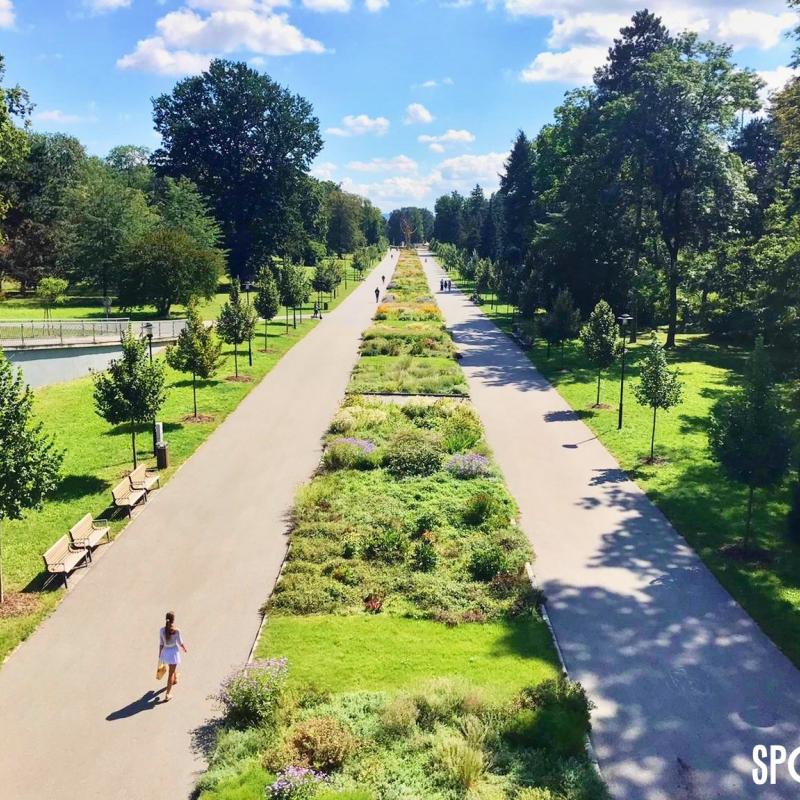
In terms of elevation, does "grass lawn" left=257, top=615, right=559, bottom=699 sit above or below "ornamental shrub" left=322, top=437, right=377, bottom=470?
below

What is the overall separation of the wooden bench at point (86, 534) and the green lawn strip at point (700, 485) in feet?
41.4

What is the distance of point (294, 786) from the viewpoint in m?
7.74

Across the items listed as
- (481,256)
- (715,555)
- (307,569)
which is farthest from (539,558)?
(481,256)

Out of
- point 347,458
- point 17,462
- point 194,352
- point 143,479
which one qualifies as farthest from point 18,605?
point 194,352

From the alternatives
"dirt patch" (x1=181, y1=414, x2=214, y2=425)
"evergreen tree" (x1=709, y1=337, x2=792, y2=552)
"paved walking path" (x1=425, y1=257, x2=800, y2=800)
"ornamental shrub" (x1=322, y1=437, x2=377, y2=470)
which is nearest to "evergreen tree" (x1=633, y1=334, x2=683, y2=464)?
"paved walking path" (x1=425, y1=257, x2=800, y2=800)

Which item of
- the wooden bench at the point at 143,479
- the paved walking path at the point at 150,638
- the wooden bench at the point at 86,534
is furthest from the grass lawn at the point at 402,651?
the wooden bench at the point at 143,479

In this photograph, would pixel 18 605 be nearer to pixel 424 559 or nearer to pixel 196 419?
pixel 424 559

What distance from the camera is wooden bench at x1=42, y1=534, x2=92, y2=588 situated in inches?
504

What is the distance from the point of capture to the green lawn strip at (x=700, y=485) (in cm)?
1266

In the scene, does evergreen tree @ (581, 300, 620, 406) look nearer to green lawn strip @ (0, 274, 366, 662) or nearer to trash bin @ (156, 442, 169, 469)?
green lawn strip @ (0, 274, 366, 662)

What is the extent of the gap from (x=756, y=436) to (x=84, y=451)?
1798cm

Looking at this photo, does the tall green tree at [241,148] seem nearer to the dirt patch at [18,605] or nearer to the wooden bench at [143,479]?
the wooden bench at [143,479]

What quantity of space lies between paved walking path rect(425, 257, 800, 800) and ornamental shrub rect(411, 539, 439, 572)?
2114 millimetres

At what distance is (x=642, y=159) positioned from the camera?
122 ft
